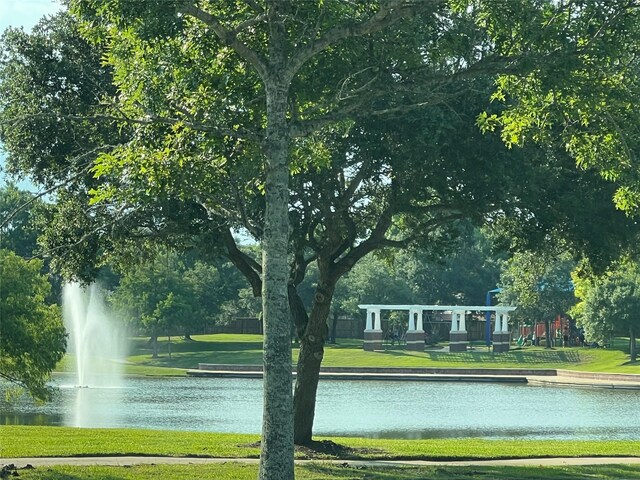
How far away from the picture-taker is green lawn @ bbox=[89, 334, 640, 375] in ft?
237

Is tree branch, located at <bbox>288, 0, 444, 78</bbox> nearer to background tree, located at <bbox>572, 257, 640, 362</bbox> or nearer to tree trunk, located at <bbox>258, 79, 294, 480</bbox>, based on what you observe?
tree trunk, located at <bbox>258, 79, 294, 480</bbox>

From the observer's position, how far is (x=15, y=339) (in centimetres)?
2214

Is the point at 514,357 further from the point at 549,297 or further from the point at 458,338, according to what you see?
the point at 549,297

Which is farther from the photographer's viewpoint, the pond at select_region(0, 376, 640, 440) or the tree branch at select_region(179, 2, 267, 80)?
the pond at select_region(0, 376, 640, 440)

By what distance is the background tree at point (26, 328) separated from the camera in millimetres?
22188

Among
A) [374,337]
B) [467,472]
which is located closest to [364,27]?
[467,472]

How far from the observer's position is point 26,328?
74.8ft

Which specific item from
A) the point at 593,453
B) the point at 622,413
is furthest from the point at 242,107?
the point at 622,413

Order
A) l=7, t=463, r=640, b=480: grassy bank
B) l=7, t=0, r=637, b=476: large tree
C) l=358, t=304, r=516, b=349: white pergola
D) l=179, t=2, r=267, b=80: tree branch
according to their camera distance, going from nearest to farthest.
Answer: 1. l=179, t=2, r=267, b=80: tree branch
2. l=7, t=0, r=637, b=476: large tree
3. l=7, t=463, r=640, b=480: grassy bank
4. l=358, t=304, r=516, b=349: white pergola

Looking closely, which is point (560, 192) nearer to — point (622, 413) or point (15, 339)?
point (15, 339)

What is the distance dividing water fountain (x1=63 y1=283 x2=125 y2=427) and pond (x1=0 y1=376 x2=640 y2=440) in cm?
349

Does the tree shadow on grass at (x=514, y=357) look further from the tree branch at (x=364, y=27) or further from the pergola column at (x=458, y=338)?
the tree branch at (x=364, y=27)

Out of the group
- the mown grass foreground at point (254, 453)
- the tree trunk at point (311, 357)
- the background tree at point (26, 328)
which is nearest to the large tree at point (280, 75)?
the mown grass foreground at point (254, 453)

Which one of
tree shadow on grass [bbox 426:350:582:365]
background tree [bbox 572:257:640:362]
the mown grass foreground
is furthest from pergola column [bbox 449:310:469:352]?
the mown grass foreground
